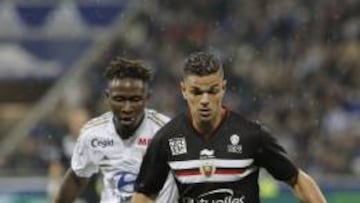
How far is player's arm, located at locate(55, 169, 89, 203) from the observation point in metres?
8.67

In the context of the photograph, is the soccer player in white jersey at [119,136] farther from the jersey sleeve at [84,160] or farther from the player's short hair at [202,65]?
the player's short hair at [202,65]

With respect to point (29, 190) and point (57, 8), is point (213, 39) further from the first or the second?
point (29, 190)

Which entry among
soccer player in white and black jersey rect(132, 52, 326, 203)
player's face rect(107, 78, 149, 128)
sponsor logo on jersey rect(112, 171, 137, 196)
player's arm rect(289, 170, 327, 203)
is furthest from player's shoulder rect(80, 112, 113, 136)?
player's arm rect(289, 170, 327, 203)

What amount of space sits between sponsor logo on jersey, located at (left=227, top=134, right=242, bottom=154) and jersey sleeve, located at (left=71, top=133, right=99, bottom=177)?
1531 millimetres

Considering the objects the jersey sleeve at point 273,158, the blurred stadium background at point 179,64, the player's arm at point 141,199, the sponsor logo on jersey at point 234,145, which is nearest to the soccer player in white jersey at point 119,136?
the player's arm at point 141,199

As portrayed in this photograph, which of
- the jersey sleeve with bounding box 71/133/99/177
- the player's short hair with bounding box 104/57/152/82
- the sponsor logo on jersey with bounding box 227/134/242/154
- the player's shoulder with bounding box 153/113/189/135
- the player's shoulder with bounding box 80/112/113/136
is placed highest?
the player's short hair with bounding box 104/57/152/82

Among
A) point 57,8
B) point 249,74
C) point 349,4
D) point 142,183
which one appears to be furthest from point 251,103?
point 142,183

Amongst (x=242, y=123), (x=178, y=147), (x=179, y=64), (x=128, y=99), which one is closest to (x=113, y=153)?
(x=128, y=99)

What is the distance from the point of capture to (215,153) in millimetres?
7238

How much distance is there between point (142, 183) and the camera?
740cm

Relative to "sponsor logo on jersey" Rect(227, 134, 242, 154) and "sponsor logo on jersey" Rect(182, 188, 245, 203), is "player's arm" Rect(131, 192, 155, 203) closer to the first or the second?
"sponsor logo on jersey" Rect(182, 188, 245, 203)

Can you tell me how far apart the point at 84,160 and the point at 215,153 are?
5.12 ft

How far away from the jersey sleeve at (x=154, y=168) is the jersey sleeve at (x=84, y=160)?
3.97ft

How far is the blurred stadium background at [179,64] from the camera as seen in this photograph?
16109mm
